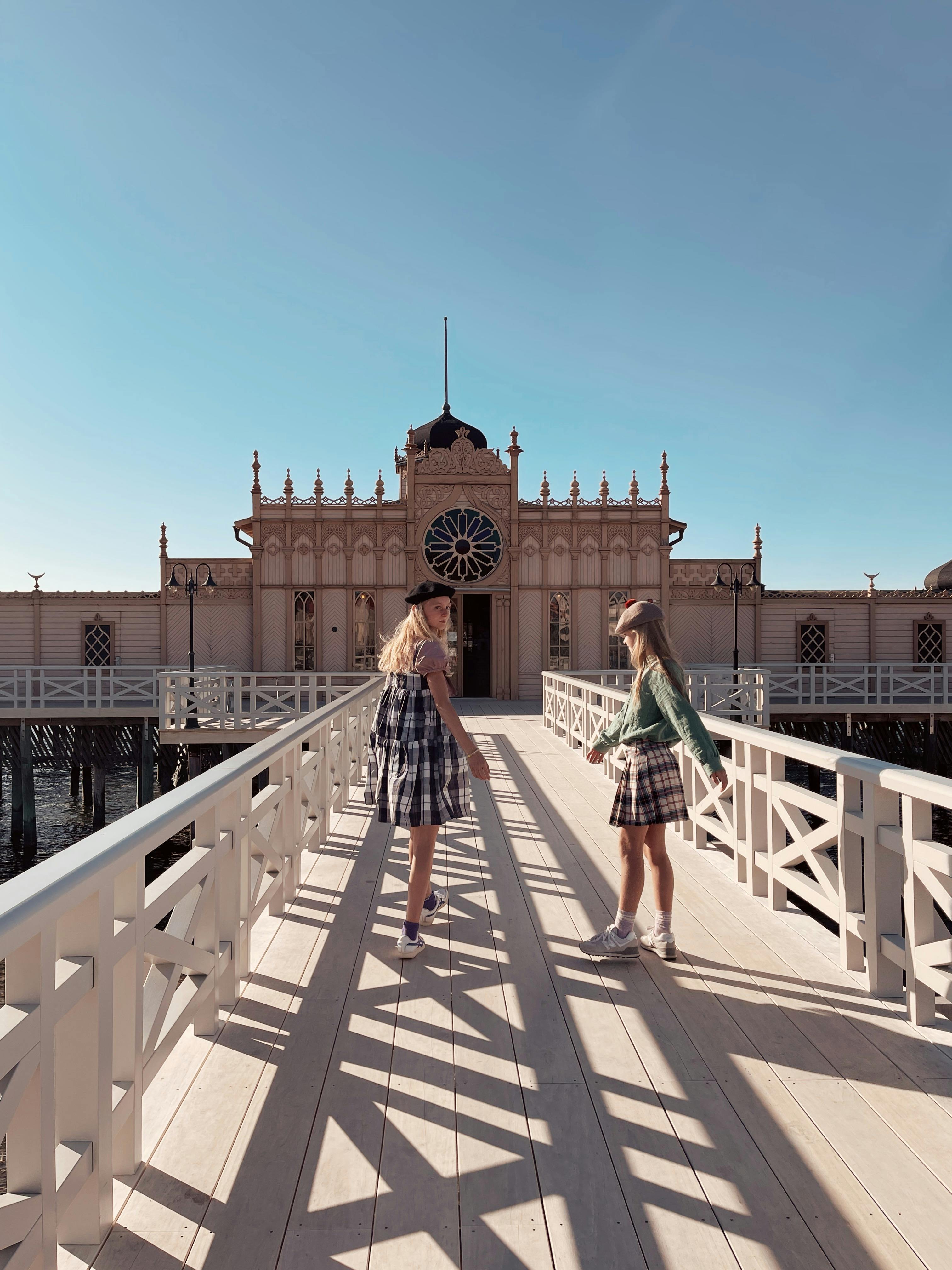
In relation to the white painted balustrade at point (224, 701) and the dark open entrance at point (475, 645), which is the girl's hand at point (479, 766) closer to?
the white painted balustrade at point (224, 701)

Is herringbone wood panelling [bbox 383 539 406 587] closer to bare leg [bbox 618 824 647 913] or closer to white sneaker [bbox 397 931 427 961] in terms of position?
white sneaker [bbox 397 931 427 961]

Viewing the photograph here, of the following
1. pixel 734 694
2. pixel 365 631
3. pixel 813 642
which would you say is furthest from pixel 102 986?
pixel 813 642

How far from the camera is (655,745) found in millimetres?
3574

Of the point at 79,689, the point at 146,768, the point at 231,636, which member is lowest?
the point at 146,768

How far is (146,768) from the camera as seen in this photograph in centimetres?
1625

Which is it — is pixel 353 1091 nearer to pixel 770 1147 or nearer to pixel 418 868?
pixel 418 868

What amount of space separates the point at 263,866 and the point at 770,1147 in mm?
2600

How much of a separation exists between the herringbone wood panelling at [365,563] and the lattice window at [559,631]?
16.2 feet

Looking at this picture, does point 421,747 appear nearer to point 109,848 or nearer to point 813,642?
point 109,848

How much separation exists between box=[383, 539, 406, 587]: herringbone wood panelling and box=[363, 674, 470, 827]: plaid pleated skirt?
1694 cm

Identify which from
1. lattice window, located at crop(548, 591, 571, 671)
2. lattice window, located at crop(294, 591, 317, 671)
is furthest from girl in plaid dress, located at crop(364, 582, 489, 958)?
lattice window, located at crop(294, 591, 317, 671)

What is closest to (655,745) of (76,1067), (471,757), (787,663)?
(471,757)

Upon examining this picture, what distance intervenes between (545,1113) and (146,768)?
15783 millimetres

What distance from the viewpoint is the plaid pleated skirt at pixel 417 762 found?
11.5 ft
